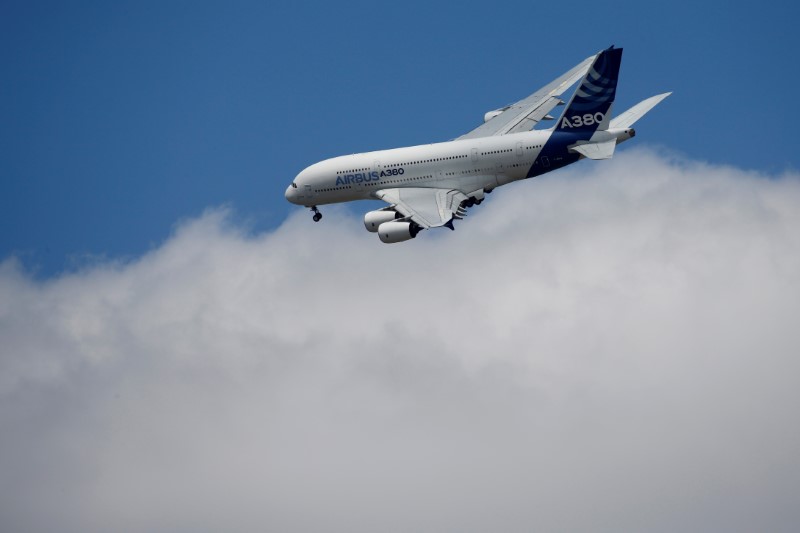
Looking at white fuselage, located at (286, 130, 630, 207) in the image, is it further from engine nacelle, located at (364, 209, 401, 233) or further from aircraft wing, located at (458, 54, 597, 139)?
aircraft wing, located at (458, 54, 597, 139)

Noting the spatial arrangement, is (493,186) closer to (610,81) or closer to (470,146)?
(470,146)

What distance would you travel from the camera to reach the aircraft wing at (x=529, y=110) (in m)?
157

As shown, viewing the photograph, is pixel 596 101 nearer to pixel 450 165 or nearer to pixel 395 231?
pixel 450 165

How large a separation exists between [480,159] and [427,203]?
18.9 feet

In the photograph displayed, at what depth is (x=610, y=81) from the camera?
479 feet

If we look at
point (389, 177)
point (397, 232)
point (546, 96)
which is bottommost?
point (397, 232)

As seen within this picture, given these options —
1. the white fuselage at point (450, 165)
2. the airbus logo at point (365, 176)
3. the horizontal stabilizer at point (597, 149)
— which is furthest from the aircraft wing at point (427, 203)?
the horizontal stabilizer at point (597, 149)

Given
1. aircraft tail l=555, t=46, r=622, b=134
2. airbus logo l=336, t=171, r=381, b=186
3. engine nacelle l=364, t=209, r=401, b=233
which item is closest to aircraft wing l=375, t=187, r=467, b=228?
engine nacelle l=364, t=209, r=401, b=233

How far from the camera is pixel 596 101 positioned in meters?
146

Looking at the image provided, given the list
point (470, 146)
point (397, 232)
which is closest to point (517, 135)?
point (470, 146)

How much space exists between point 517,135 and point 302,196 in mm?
21252

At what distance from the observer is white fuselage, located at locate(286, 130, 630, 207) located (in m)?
146

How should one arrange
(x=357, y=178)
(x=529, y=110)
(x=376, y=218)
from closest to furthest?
(x=376, y=218), (x=357, y=178), (x=529, y=110)

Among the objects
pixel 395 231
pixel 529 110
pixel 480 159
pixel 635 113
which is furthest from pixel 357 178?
pixel 635 113
